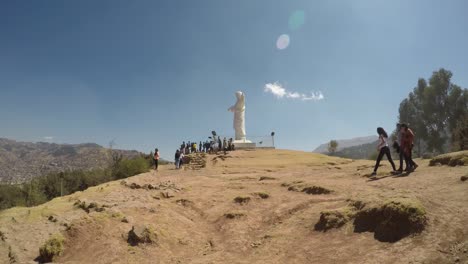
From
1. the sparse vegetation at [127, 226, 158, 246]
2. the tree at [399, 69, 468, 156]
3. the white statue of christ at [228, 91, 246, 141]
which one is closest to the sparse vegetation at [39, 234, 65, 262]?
the sparse vegetation at [127, 226, 158, 246]

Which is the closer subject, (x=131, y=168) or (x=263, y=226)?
(x=263, y=226)

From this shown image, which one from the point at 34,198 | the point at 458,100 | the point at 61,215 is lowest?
the point at 34,198

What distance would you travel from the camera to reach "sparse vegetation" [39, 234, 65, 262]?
7.72 meters

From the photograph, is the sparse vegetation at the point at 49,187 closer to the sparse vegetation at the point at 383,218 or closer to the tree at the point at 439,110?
the sparse vegetation at the point at 383,218

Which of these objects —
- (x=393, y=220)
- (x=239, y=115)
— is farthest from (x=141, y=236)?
(x=239, y=115)

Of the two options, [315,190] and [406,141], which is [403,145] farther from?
[315,190]

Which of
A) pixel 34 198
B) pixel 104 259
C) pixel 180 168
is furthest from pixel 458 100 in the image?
pixel 34 198

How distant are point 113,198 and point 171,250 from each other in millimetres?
4445

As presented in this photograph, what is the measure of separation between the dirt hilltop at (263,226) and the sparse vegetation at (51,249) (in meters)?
0.04

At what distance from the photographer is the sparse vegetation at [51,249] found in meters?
7.72

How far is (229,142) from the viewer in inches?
1419

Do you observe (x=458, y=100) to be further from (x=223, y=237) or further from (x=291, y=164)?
(x=223, y=237)

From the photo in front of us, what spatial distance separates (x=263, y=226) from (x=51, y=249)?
5.85 m

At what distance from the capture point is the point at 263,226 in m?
9.60
